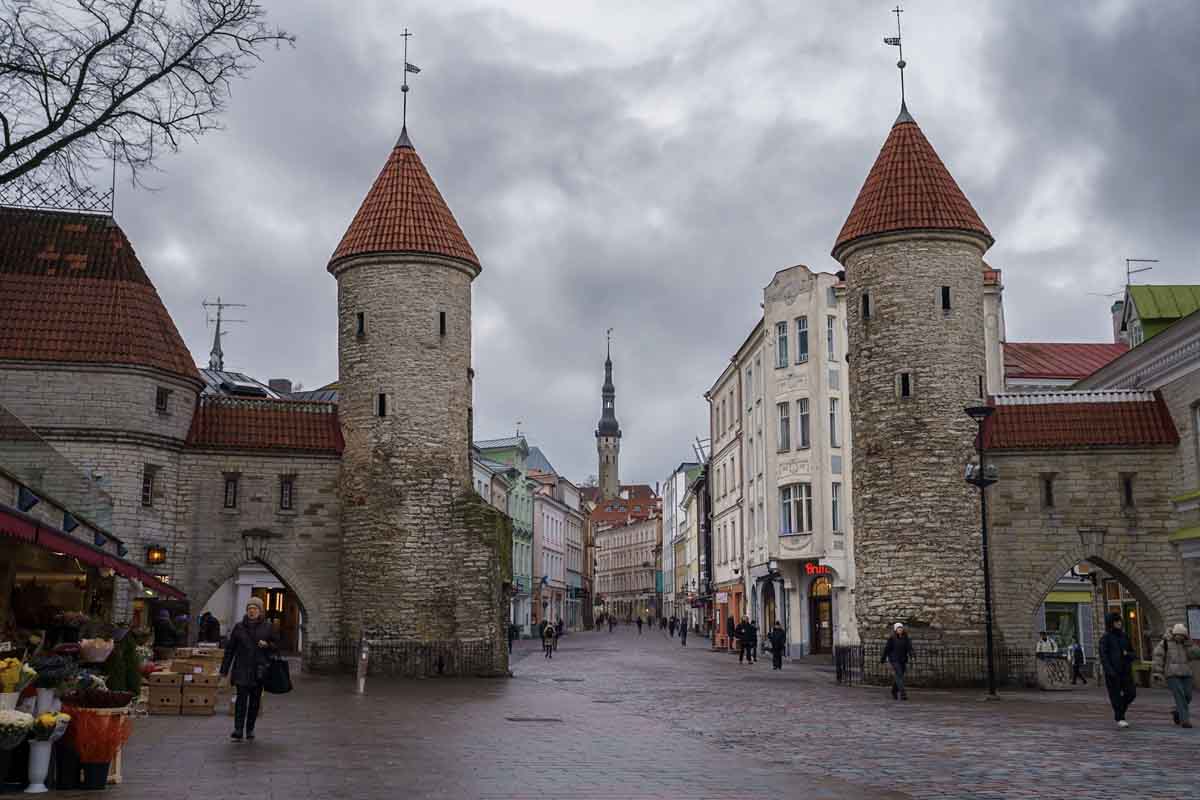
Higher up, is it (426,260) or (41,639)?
(426,260)

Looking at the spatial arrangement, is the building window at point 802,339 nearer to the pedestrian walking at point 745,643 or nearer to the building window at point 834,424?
the building window at point 834,424

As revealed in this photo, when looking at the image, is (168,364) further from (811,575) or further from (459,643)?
(811,575)

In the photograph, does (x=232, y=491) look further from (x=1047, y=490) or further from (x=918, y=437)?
(x=1047, y=490)

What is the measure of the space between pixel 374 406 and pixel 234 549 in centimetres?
535

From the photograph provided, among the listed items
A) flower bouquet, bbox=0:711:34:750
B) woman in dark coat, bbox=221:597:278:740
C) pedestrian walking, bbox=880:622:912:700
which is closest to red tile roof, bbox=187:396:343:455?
pedestrian walking, bbox=880:622:912:700

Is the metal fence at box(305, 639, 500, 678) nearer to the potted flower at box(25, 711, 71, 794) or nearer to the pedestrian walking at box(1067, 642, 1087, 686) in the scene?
the pedestrian walking at box(1067, 642, 1087, 686)

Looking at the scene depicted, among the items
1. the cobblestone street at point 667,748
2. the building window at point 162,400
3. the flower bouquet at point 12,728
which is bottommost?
the cobblestone street at point 667,748

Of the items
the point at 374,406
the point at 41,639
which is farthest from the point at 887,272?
the point at 41,639

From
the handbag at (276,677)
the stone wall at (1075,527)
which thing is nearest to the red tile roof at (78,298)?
the handbag at (276,677)

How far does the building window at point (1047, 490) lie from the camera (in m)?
31.0

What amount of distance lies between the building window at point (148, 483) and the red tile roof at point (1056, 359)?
31.5 metres

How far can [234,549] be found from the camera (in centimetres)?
3394

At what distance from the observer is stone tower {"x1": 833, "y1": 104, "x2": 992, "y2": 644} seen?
30.4 metres

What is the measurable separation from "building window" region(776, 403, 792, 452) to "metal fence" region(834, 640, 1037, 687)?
17.2 meters
